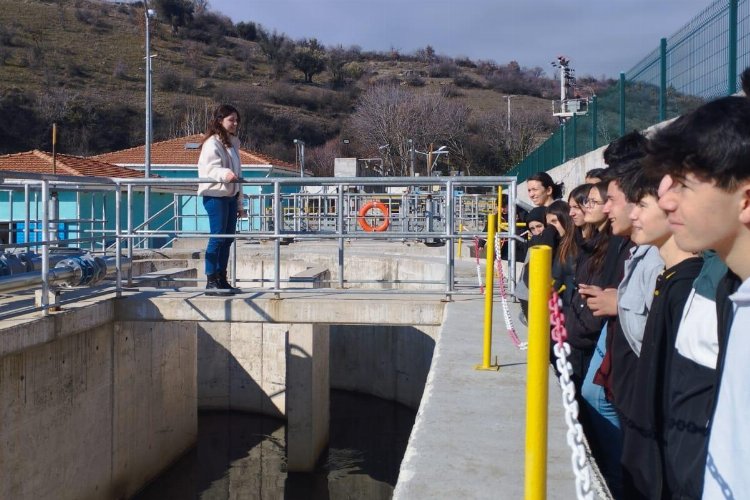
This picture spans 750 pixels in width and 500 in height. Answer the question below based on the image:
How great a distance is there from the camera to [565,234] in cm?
493

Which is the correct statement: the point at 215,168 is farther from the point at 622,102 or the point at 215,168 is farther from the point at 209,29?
the point at 209,29

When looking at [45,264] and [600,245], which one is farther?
[45,264]

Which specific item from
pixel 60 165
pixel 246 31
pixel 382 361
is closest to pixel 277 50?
pixel 246 31

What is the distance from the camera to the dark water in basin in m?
11.3

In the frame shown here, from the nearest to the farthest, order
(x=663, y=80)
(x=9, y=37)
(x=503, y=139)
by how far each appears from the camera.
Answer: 1. (x=663, y=80)
2. (x=503, y=139)
3. (x=9, y=37)

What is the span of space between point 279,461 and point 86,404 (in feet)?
17.7

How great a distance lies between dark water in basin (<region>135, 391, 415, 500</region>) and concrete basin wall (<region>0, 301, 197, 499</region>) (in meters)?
0.84

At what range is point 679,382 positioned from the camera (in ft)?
7.31

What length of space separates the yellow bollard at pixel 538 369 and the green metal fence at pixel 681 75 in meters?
5.46

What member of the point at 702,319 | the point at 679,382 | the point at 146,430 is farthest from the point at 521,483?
the point at 146,430

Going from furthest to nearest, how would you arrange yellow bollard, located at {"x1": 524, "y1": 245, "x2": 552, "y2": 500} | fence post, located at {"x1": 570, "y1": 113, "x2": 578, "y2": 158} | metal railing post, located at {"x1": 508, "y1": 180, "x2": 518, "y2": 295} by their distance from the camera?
1. fence post, located at {"x1": 570, "y1": 113, "x2": 578, "y2": 158}
2. metal railing post, located at {"x1": 508, "y1": 180, "x2": 518, "y2": 295}
3. yellow bollard, located at {"x1": 524, "y1": 245, "x2": 552, "y2": 500}

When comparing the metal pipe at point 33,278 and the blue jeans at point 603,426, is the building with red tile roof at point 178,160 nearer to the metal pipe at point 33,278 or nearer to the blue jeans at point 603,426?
the metal pipe at point 33,278

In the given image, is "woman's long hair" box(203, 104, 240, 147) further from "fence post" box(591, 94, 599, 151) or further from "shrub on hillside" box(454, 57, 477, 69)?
"shrub on hillside" box(454, 57, 477, 69)

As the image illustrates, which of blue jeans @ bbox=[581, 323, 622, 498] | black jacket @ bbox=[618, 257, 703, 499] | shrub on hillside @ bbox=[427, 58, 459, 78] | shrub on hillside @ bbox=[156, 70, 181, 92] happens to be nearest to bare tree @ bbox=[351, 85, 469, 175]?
shrub on hillside @ bbox=[156, 70, 181, 92]
